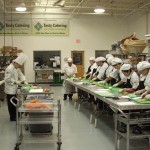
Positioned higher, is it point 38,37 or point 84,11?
point 84,11

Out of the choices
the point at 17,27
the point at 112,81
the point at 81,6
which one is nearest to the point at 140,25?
the point at 81,6

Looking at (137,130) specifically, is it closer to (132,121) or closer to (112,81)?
(132,121)

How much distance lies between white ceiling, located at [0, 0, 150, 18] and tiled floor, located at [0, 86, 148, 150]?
6627 mm

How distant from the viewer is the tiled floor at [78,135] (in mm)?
4470

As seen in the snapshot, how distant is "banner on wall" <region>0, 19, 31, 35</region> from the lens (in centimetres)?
1419

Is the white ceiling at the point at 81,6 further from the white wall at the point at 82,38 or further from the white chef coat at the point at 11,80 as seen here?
the white chef coat at the point at 11,80

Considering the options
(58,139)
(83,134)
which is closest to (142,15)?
(83,134)

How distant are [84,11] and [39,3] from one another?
2.72 meters

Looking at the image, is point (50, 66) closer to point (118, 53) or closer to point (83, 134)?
Result: point (118, 53)

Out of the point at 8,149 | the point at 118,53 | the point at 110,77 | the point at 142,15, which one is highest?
the point at 142,15

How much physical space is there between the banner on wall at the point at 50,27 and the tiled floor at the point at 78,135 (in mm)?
7881

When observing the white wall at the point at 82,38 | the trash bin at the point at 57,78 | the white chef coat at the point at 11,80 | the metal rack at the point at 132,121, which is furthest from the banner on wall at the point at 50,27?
the metal rack at the point at 132,121

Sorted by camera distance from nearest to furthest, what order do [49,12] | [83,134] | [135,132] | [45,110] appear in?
[135,132]
[45,110]
[83,134]
[49,12]

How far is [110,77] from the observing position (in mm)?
6781
